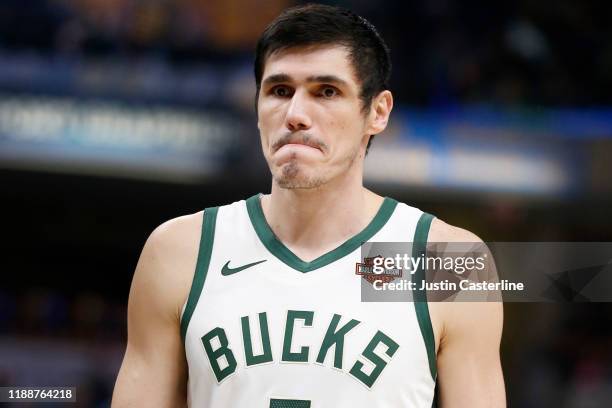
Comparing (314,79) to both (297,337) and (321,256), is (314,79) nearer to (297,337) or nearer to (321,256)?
(321,256)

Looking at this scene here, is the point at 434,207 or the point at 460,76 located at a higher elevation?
the point at 460,76

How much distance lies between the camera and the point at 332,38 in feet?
11.3

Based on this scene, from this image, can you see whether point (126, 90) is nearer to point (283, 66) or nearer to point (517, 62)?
point (517, 62)

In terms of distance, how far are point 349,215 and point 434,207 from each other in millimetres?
8385

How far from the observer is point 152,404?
3.43 metres

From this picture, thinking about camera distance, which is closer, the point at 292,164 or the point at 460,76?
the point at 292,164

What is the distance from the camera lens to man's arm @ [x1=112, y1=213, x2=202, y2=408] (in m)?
3.43

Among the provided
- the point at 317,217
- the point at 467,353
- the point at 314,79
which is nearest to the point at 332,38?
the point at 314,79

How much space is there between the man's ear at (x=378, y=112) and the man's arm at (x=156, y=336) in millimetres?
746

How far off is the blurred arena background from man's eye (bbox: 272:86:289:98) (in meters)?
7.49

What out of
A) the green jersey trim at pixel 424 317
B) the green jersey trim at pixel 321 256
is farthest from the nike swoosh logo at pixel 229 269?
the green jersey trim at pixel 424 317

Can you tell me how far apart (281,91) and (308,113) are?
148mm

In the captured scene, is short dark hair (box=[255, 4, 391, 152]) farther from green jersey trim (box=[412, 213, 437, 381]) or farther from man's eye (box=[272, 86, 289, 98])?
green jersey trim (box=[412, 213, 437, 381])

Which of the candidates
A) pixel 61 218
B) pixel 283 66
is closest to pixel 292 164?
pixel 283 66
